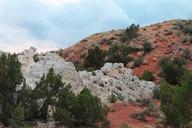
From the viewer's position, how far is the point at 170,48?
46.6 meters

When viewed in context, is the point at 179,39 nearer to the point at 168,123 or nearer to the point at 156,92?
the point at 156,92

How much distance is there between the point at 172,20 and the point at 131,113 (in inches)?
1468

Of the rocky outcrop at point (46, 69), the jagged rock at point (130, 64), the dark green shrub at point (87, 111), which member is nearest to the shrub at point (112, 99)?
the rocky outcrop at point (46, 69)

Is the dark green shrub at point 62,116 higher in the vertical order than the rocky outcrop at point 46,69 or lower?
lower

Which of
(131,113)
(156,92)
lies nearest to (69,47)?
(156,92)

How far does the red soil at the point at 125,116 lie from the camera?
20.6 m

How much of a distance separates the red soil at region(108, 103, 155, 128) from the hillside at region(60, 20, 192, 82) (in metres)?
15.1

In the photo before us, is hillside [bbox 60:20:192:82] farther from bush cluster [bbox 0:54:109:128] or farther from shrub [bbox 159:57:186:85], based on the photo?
bush cluster [bbox 0:54:109:128]

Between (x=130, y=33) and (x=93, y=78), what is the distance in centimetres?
2711

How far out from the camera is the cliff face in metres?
23.7

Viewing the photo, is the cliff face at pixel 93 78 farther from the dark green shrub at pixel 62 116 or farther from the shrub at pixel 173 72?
the shrub at pixel 173 72

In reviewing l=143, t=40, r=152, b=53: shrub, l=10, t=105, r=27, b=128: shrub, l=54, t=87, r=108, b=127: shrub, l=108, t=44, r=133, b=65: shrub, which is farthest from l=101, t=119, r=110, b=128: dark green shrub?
l=143, t=40, r=152, b=53: shrub

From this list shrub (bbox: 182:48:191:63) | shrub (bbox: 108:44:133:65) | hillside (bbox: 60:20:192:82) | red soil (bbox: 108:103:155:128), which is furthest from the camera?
hillside (bbox: 60:20:192:82)

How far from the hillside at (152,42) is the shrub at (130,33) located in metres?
0.49
